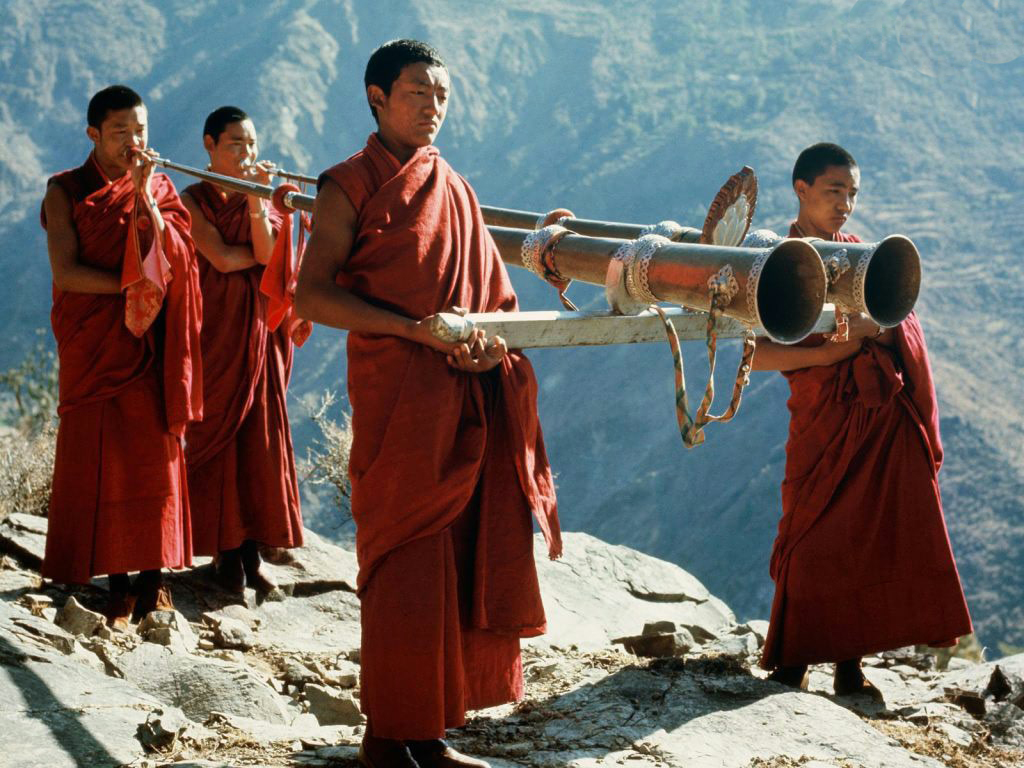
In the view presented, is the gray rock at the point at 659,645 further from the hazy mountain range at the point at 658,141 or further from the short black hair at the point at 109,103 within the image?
the hazy mountain range at the point at 658,141

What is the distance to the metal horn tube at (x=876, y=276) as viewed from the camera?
3.22 meters

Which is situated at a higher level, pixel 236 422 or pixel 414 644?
pixel 236 422

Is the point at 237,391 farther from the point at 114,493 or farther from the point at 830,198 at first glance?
the point at 830,198

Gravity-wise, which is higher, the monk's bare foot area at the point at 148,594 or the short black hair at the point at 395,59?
the short black hair at the point at 395,59

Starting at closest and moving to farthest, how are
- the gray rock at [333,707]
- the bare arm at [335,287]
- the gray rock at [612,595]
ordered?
the bare arm at [335,287] < the gray rock at [333,707] < the gray rock at [612,595]

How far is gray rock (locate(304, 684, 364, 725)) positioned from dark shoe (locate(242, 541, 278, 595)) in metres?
1.56

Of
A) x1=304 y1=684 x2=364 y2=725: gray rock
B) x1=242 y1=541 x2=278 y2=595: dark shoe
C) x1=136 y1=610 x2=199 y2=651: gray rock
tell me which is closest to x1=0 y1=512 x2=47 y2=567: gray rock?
x1=242 y1=541 x2=278 y2=595: dark shoe

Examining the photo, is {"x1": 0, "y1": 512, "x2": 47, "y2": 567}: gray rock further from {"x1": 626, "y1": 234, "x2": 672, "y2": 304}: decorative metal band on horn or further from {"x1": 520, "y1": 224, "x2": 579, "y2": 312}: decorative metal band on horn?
{"x1": 626, "y1": 234, "x2": 672, "y2": 304}: decorative metal band on horn

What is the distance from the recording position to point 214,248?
226 inches

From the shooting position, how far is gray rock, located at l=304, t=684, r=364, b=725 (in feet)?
14.4

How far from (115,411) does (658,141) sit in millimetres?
48788

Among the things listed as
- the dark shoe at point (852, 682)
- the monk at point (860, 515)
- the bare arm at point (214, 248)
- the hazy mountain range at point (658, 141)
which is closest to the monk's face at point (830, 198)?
the monk at point (860, 515)

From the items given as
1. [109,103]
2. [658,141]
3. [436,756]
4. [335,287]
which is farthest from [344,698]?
[658,141]

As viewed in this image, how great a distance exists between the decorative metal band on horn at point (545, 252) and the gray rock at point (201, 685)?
173 centimetres
